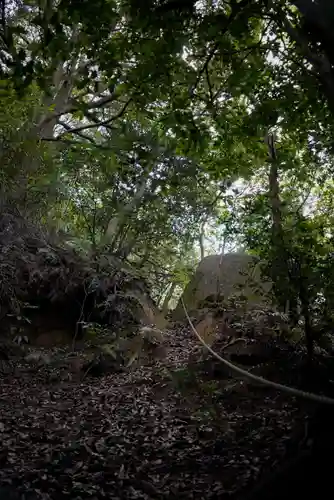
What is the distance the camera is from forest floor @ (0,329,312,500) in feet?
10.7

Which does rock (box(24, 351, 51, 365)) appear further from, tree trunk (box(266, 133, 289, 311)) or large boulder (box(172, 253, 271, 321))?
tree trunk (box(266, 133, 289, 311))

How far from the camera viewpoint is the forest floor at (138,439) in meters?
3.27

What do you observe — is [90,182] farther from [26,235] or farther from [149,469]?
[149,469]

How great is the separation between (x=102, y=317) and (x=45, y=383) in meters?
1.66

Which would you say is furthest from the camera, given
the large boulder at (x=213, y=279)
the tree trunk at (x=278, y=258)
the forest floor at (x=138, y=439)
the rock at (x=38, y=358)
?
the large boulder at (x=213, y=279)

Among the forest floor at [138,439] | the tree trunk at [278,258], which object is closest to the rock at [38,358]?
the forest floor at [138,439]

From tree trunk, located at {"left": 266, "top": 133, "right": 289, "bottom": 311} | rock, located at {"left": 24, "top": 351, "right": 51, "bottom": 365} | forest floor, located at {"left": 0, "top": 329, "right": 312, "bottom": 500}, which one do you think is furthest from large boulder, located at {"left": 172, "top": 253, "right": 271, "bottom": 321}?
tree trunk, located at {"left": 266, "top": 133, "right": 289, "bottom": 311}

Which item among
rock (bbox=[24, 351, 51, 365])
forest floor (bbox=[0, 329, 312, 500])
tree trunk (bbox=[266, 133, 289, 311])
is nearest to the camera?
forest floor (bbox=[0, 329, 312, 500])

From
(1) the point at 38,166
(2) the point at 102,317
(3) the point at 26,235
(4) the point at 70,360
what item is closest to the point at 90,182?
(1) the point at 38,166

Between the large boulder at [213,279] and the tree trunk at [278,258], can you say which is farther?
the large boulder at [213,279]

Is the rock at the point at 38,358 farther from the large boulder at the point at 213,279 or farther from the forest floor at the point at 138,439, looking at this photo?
the large boulder at the point at 213,279

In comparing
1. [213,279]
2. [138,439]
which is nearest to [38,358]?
[138,439]

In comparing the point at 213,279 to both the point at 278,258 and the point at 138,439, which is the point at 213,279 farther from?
the point at 138,439

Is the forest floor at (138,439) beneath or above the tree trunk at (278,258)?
beneath
